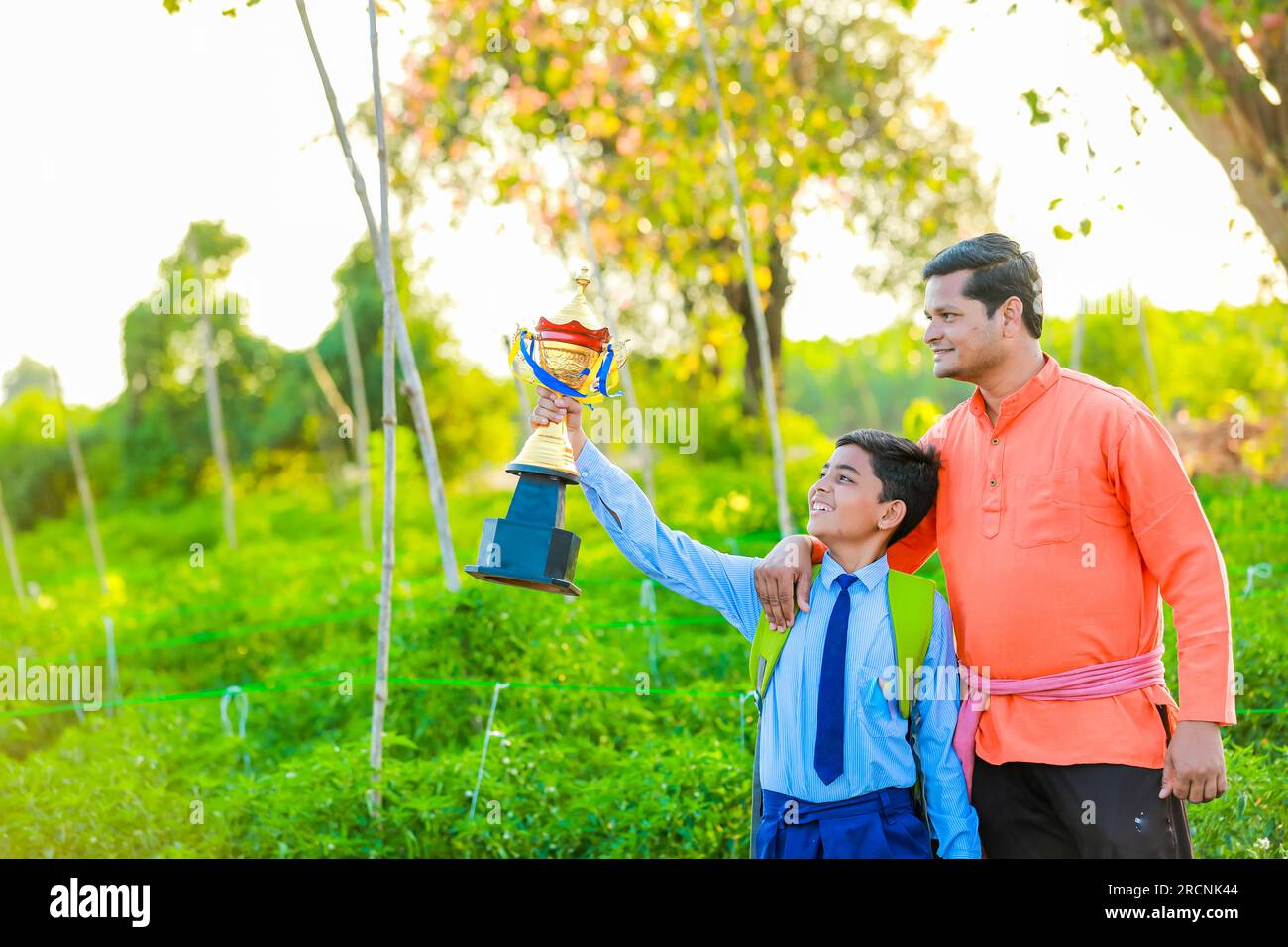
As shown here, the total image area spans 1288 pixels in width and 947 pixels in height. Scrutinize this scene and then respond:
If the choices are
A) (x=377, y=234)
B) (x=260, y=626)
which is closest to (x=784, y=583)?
(x=377, y=234)

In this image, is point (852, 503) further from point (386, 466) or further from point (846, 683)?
point (386, 466)

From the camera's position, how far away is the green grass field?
12.9 ft

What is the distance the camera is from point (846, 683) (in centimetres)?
240

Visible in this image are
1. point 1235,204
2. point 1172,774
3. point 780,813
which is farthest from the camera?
point 1235,204

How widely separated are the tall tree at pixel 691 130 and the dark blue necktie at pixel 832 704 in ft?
12.3

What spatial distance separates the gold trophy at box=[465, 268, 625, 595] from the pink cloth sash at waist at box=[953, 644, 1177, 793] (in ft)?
2.63

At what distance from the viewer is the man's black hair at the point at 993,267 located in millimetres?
2373

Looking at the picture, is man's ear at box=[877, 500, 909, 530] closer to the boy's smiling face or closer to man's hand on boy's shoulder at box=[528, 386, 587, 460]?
the boy's smiling face

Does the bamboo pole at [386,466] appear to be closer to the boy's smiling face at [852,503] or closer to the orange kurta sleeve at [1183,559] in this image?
the boy's smiling face at [852,503]

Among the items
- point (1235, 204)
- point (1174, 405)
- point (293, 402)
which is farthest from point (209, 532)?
point (1235, 204)

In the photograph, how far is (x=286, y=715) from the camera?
5.96 meters

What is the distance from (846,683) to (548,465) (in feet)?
2.28
